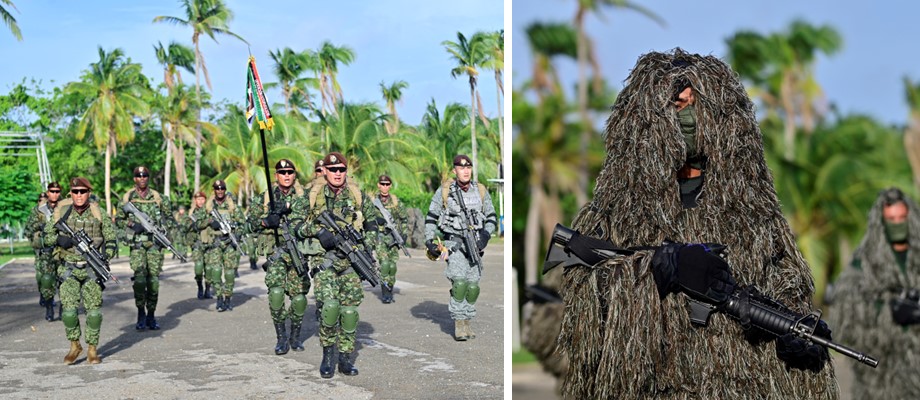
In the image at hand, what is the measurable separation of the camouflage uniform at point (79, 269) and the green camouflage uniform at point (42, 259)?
3592mm

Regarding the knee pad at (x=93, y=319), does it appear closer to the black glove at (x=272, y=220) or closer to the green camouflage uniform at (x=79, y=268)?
the green camouflage uniform at (x=79, y=268)

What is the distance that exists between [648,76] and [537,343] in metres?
4.19

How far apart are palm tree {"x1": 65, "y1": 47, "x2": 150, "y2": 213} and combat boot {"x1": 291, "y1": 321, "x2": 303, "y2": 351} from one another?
110ft

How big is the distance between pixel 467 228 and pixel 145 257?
400 centimetres

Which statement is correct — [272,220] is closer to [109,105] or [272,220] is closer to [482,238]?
[482,238]

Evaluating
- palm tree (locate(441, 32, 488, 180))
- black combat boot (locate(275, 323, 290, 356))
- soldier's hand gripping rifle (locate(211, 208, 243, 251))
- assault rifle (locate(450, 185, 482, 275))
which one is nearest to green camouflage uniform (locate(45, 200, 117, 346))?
black combat boot (locate(275, 323, 290, 356))

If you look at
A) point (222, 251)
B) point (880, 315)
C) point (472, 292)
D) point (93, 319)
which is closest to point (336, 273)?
point (472, 292)

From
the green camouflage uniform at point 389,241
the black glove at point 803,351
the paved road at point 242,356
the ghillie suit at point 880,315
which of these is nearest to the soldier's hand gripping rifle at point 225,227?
the paved road at point 242,356

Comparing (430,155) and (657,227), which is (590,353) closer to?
(657,227)

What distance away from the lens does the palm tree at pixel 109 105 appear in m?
42.0

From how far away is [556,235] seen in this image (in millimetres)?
4078

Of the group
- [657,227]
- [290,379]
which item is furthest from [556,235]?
[290,379]

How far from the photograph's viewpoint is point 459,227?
32.8 ft

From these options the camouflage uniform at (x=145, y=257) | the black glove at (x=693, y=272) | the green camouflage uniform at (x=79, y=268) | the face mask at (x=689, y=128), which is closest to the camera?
the black glove at (x=693, y=272)
